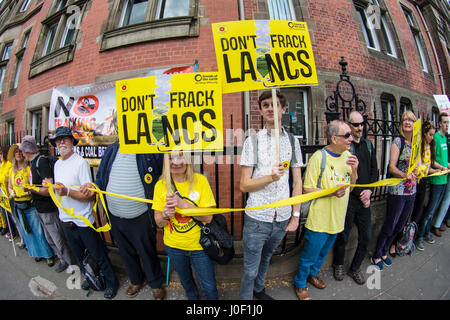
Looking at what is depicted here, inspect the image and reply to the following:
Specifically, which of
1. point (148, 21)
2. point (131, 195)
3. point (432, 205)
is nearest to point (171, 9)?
point (148, 21)

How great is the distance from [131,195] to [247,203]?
4.30 ft

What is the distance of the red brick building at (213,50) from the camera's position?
336 cm

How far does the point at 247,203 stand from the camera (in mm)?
1706

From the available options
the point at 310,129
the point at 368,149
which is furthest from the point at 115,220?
the point at 310,129

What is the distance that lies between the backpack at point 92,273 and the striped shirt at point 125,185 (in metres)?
0.95

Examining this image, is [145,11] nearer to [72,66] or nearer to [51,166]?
[72,66]

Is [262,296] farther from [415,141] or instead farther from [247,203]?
[415,141]

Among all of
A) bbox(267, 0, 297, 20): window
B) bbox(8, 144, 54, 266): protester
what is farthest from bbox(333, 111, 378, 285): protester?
bbox(8, 144, 54, 266): protester

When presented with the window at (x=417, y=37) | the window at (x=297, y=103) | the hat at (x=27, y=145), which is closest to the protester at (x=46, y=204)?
the hat at (x=27, y=145)

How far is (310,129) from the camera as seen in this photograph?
12.1 feet

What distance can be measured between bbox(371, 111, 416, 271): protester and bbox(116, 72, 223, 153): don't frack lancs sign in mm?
2624

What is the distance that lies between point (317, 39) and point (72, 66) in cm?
586

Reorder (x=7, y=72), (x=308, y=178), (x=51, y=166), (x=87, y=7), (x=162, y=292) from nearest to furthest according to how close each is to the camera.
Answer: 1. (x=308, y=178)
2. (x=162, y=292)
3. (x=51, y=166)
4. (x=87, y=7)
5. (x=7, y=72)

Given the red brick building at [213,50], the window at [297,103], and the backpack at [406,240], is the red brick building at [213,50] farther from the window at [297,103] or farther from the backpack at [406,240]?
the backpack at [406,240]
